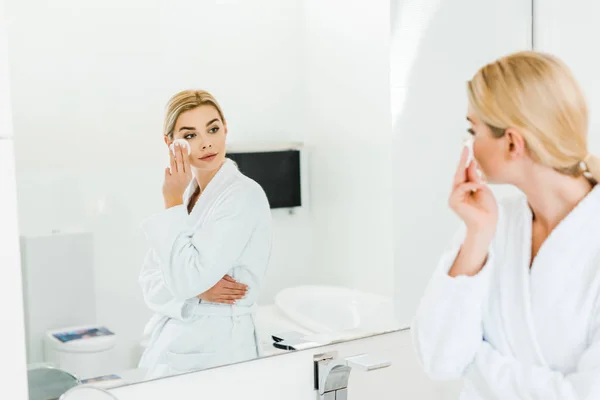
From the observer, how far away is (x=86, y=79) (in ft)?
3.33

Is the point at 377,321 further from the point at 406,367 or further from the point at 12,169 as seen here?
the point at 12,169

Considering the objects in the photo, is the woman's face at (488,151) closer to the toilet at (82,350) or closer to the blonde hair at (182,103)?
the blonde hair at (182,103)

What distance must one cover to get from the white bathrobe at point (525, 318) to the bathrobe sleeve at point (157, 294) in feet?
1.09

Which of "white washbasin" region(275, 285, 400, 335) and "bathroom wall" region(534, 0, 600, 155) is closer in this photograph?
"white washbasin" region(275, 285, 400, 335)

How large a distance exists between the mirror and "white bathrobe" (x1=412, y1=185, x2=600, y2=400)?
0.24 metres

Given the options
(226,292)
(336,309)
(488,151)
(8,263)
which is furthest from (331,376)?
(8,263)

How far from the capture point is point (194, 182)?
1.11 meters

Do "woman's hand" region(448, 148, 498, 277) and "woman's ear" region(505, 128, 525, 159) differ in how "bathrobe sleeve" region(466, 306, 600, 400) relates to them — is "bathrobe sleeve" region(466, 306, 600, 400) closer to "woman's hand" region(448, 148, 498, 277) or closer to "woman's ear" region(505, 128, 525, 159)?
"woman's hand" region(448, 148, 498, 277)

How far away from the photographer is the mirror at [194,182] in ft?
3.29

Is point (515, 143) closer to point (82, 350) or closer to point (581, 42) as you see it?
point (581, 42)

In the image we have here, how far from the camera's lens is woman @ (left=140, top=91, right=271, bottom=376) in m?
1.09

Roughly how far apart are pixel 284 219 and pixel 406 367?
386 millimetres

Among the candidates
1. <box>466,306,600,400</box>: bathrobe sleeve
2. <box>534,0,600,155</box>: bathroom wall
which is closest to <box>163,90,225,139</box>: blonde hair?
<box>466,306,600,400</box>: bathrobe sleeve

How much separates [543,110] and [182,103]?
488 millimetres
